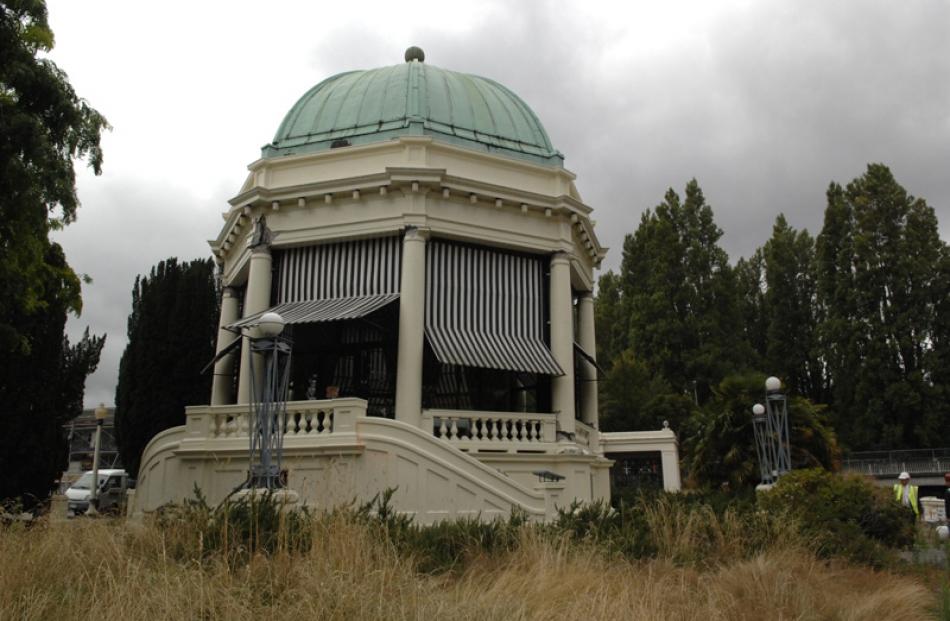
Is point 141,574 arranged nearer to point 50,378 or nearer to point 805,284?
point 50,378

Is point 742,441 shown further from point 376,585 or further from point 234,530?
point 376,585

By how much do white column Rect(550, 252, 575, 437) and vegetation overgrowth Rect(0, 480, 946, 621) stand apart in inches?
347

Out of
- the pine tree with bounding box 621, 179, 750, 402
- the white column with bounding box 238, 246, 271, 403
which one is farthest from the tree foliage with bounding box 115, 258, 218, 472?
the pine tree with bounding box 621, 179, 750, 402

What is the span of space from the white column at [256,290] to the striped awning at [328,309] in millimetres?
392

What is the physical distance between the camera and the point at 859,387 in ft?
127

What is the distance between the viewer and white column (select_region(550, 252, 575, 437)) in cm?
1917

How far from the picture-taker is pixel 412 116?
67.7ft

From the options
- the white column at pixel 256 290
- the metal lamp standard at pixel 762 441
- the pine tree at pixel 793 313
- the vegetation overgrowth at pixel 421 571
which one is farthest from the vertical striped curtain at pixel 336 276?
the pine tree at pixel 793 313

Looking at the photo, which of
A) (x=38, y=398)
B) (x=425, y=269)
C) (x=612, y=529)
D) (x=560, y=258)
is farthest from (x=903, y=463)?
(x=38, y=398)

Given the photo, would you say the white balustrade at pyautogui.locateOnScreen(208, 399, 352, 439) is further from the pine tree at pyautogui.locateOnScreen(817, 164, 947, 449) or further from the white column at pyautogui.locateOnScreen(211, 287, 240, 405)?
the pine tree at pyautogui.locateOnScreen(817, 164, 947, 449)

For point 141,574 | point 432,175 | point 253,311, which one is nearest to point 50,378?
point 253,311

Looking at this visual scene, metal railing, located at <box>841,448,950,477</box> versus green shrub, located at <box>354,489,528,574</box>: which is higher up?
metal railing, located at <box>841,448,950,477</box>

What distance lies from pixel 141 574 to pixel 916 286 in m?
42.6

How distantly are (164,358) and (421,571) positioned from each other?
1865 cm
